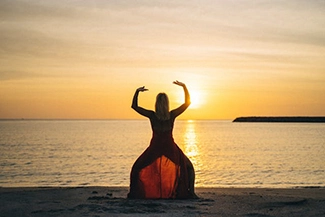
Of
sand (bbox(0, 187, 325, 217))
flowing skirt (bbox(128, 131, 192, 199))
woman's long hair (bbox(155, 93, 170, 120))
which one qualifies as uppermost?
woman's long hair (bbox(155, 93, 170, 120))

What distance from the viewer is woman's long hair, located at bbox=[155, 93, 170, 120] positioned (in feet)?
34.7

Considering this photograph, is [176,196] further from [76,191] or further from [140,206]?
[76,191]

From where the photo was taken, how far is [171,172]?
10672mm

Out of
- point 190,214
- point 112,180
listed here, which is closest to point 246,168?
point 112,180

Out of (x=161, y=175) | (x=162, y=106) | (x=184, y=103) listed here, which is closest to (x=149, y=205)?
(x=161, y=175)

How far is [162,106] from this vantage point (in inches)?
418

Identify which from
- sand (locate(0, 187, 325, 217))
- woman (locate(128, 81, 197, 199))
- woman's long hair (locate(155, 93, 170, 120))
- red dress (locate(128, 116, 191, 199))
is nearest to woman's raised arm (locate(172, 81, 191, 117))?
woman (locate(128, 81, 197, 199))

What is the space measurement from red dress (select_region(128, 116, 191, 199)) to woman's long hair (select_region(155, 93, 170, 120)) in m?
0.65

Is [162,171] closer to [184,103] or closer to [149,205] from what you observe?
[149,205]

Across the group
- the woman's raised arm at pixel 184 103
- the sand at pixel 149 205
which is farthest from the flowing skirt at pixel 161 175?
the woman's raised arm at pixel 184 103

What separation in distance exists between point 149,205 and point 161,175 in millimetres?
1164

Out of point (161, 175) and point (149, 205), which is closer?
point (149, 205)

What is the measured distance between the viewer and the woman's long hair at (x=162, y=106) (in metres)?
10.6

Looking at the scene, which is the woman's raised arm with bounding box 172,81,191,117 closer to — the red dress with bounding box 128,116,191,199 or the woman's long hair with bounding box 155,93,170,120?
the woman's long hair with bounding box 155,93,170,120
